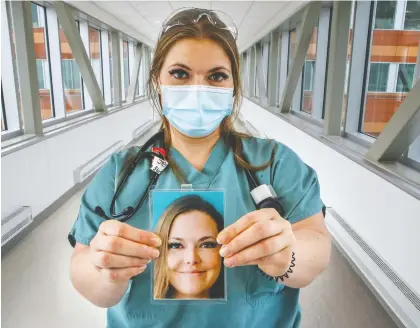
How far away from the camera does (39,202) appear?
14.1 feet

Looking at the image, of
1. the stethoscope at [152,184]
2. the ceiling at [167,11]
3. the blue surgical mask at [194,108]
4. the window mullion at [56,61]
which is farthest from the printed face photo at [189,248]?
the window mullion at [56,61]

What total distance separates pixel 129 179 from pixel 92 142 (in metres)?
5.56

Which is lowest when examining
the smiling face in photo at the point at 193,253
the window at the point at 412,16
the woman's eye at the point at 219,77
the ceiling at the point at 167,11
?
the smiling face in photo at the point at 193,253

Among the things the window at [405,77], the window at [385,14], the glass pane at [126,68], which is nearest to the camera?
the window at [405,77]

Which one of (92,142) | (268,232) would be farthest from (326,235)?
(92,142)

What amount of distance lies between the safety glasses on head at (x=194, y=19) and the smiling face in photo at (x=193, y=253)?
49 centimetres

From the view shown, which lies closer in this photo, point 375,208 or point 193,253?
point 193,253

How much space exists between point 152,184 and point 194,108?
10.1 inches

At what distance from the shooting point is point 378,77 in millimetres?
4430

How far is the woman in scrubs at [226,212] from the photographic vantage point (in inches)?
30.7

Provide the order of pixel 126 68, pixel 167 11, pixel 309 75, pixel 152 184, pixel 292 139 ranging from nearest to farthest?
pixel 152 184 < pixel 292 139 < pixel 167 11 < pixel 309 75 < pixel 126 68

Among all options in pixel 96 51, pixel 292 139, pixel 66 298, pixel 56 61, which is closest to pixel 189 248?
pixel 66 298

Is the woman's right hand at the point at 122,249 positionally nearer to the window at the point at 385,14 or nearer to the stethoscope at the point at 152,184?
the stethoscope at the point at 152,184

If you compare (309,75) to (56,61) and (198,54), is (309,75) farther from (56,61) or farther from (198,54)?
(198,54)
